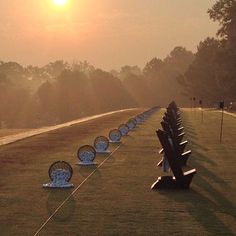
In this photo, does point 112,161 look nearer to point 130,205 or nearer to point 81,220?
point 130,205

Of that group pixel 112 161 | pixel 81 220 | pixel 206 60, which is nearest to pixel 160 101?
pixel 206 60

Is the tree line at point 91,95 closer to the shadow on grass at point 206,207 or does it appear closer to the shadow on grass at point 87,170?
the shadow on grass at point 87,170

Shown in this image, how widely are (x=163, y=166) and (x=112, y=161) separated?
3.96m

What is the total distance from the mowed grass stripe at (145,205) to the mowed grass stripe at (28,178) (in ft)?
1.83

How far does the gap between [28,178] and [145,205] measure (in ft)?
19.9

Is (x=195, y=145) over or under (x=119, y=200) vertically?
under

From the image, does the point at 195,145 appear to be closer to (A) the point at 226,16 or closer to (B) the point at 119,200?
(B) the point at 119,200

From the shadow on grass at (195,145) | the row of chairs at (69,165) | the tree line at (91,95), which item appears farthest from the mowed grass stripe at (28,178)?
the tree line at (91,95)

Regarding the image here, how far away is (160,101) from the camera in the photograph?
621ft

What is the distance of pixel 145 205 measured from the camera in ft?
55.2

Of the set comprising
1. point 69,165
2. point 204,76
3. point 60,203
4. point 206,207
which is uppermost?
point 204,76

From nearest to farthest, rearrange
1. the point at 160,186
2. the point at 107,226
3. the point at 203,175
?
the point at 107,226
the point at 160,186
the point at 203,175

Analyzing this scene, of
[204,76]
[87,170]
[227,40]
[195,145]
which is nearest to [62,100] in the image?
[204,76]

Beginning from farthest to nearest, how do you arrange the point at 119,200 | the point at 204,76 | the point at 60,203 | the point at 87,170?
the point at 204,76
the point at 87,170
the point at 119,200
the point at 60,203
